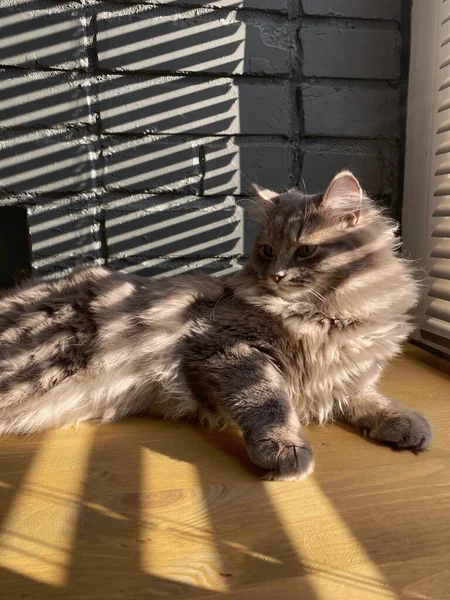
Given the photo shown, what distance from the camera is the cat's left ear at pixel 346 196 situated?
140 centimetres

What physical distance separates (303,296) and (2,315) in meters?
0.95

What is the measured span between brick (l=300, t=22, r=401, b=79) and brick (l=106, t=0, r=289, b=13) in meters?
0.13

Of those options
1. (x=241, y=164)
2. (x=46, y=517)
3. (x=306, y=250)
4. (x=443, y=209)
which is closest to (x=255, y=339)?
(x=306, y=250)

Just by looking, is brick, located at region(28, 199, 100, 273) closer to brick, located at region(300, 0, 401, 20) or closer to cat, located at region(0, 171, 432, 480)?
cat, located at region(0, 171, 432, 480)

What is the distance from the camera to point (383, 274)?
1.46m

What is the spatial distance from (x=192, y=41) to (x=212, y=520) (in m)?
1.72

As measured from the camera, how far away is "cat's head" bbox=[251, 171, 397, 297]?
1.41 m

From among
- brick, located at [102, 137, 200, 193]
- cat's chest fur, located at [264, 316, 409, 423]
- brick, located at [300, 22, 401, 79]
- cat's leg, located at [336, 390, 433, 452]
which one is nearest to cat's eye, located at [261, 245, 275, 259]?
cat's chest fur, located at [264, 316, 409, 423]

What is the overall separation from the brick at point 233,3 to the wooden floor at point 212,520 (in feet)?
5.22

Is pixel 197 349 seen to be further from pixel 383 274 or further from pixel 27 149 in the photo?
pixel 27 149

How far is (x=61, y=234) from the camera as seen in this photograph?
6.46 feet

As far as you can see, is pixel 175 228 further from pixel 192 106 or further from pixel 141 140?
pixel 192 106

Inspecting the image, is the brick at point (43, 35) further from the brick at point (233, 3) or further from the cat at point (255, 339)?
the cat at point (255, 339)

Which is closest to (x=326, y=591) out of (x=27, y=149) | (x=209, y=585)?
(x=209, y=585)
